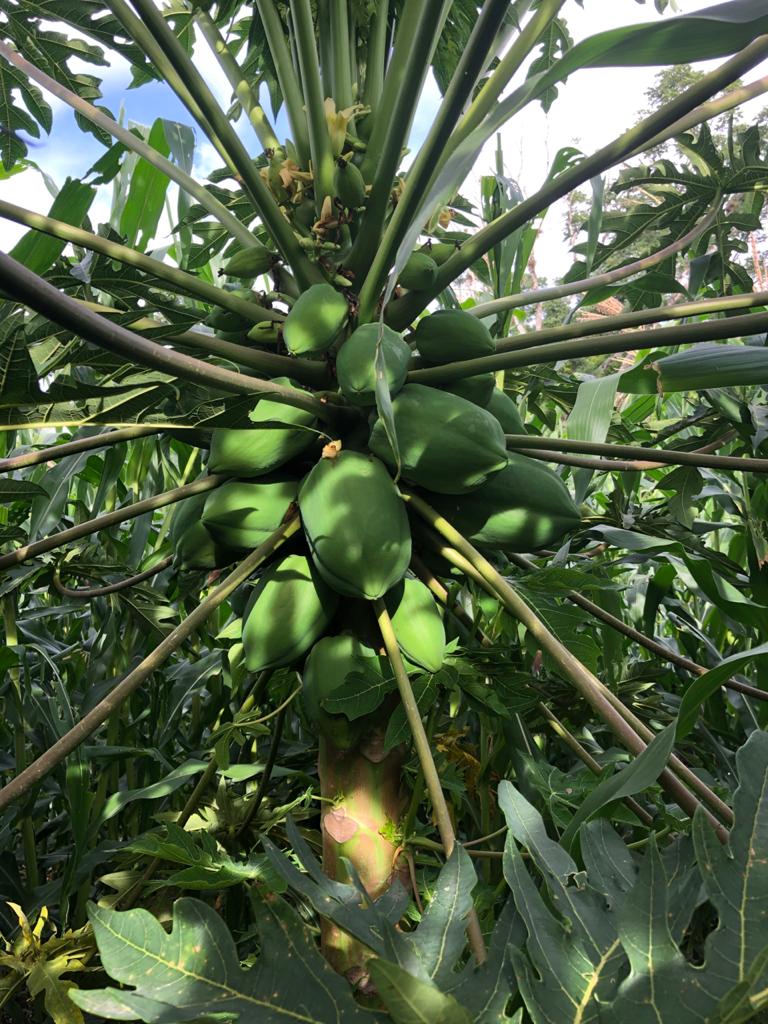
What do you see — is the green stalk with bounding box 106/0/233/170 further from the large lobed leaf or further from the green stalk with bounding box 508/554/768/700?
the large lobed leaf

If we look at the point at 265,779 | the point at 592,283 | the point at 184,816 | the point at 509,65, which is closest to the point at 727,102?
the point at 509,65

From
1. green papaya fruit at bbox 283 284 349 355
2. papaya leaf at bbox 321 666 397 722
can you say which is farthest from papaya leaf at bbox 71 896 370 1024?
green papaya fruit at bbox 283 284 349 355

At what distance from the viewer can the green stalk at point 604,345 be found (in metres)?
0.95

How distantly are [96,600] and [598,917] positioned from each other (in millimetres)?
1523

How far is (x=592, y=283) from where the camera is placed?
1.51m

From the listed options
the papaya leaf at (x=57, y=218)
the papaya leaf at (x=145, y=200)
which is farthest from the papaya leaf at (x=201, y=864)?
the papaya leaf at (x=145, y=200)

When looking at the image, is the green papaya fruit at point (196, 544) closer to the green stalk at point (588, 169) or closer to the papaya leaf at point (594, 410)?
the green stalk at point (588, 169)

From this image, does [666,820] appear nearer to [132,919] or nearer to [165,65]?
[132,919]

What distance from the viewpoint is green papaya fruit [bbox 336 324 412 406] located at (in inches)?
42.4

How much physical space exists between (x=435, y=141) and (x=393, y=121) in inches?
2.3

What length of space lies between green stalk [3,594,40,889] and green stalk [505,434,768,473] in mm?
997

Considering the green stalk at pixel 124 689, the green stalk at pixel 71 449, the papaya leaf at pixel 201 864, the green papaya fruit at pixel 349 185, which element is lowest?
the papaya leaf at pixel 201 864

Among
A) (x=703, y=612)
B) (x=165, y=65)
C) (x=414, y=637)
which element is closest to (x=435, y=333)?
(x=414, y=637)

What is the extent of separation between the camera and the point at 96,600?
1911 millimetres
